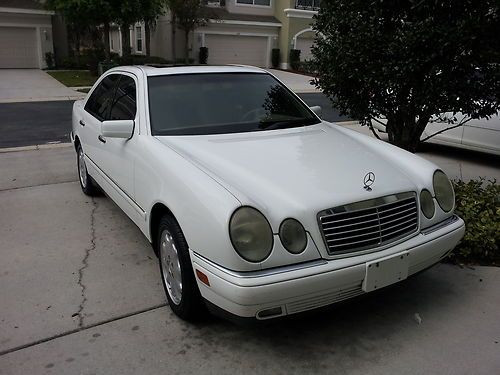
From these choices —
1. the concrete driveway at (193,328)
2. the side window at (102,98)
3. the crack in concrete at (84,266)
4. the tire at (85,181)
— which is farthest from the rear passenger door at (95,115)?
the concrete driveway at (193,328)

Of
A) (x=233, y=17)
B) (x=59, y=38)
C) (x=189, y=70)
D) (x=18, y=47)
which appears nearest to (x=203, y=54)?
(x=233, y=17)

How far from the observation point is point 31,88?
16.8 m

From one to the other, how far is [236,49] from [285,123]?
25027mm

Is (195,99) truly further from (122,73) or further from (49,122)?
(49,122)

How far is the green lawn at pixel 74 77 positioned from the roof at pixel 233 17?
24.1 feet

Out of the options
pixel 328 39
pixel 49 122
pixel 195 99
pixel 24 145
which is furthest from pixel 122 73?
pixel 49 122

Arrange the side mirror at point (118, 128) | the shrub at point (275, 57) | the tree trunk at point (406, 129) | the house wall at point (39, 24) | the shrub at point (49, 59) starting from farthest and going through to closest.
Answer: the shrub at point (275, 57) < the shrub at point (49, 59) < the house wall at point (39, 24) < the tree trunk at point (406, 129) < the side mirror at point (118, 128)

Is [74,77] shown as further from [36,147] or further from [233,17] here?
[36,147]

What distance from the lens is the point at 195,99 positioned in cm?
383

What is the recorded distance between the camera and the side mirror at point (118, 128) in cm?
356

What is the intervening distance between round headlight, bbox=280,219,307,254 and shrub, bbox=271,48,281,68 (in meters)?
26.8

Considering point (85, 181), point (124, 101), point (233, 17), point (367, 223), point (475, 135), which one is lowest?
point (85, 181)

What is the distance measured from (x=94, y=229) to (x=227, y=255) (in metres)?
2.48

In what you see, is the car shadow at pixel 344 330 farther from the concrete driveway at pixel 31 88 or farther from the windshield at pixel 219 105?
the concrete driveway at pixel 31 88
